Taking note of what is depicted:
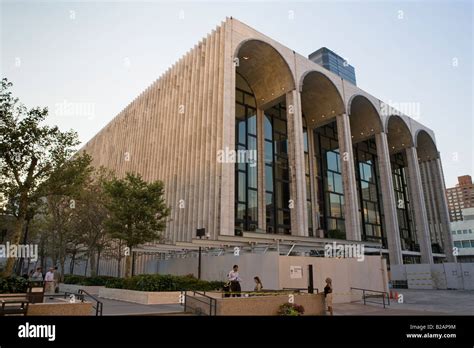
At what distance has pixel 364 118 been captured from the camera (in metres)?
46.9

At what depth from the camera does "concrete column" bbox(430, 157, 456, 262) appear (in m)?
52.6

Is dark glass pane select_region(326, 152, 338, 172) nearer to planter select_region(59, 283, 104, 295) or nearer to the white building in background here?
planter select_region(59, 283, 104, 295)

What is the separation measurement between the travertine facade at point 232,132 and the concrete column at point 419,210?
0.46 feet

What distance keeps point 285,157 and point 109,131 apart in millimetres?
31523

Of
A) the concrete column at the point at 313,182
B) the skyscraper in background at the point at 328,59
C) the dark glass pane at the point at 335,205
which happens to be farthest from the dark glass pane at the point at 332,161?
the skyscraper in background at the point at 328,59

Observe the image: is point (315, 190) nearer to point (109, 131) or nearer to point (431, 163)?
point (431, 163)

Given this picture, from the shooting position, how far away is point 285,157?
1567 inches

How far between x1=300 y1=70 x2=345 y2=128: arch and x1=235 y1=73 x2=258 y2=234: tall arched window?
707 centimetres

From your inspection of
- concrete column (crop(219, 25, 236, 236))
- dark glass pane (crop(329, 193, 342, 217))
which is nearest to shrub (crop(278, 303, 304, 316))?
concrete column (crop(219, 25, 236, 236))

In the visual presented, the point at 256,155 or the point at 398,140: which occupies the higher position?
the point at 398,140

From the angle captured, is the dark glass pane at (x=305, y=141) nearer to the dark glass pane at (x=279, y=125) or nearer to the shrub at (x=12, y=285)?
the dark glass pane at (x=279, y=125)
